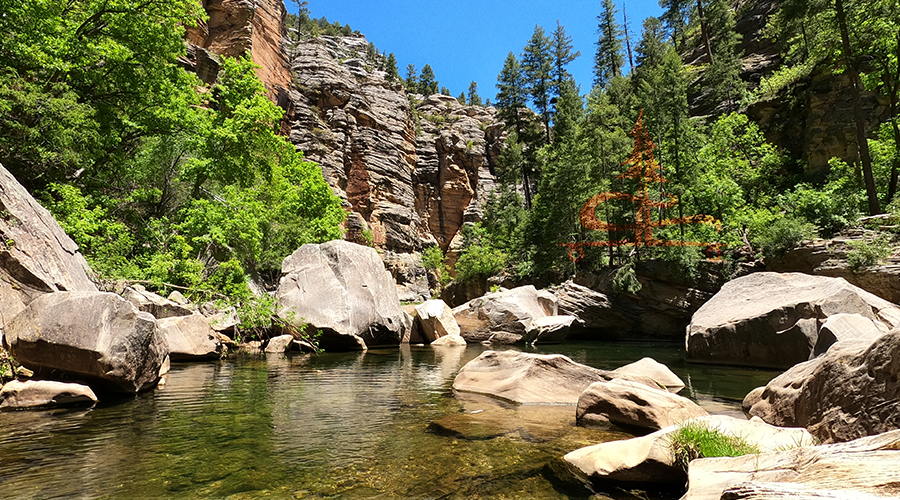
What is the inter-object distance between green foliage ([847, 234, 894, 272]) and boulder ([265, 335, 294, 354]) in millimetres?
22394

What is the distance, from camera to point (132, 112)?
16.0 meters

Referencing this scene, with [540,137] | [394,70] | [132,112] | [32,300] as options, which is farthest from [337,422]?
[394,70]

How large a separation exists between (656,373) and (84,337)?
11.3m

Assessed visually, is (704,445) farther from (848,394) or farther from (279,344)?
(279,344)

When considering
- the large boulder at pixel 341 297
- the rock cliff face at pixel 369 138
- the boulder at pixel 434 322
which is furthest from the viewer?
the rock cliff face at pixel 369 138

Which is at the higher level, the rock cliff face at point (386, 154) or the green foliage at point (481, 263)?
the rock cliff face at point (386, 154)

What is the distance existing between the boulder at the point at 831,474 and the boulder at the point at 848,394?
2128mm

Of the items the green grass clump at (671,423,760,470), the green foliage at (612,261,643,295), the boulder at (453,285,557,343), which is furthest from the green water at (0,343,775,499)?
the green foliage at (612,261,643,295)

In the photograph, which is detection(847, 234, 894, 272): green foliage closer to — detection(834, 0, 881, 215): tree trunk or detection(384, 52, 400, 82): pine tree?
detection(834, 0, 881, 215): tree trunk

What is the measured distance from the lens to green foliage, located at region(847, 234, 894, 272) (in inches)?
638

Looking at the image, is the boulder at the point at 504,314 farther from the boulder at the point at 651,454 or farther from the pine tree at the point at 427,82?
the pine tree at the point at 427,82

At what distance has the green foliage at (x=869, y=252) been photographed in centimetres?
1620

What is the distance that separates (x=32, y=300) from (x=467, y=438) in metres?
7.79

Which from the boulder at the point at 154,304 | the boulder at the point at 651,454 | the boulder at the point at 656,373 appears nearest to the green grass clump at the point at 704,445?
the boulder at the point at 651,454
